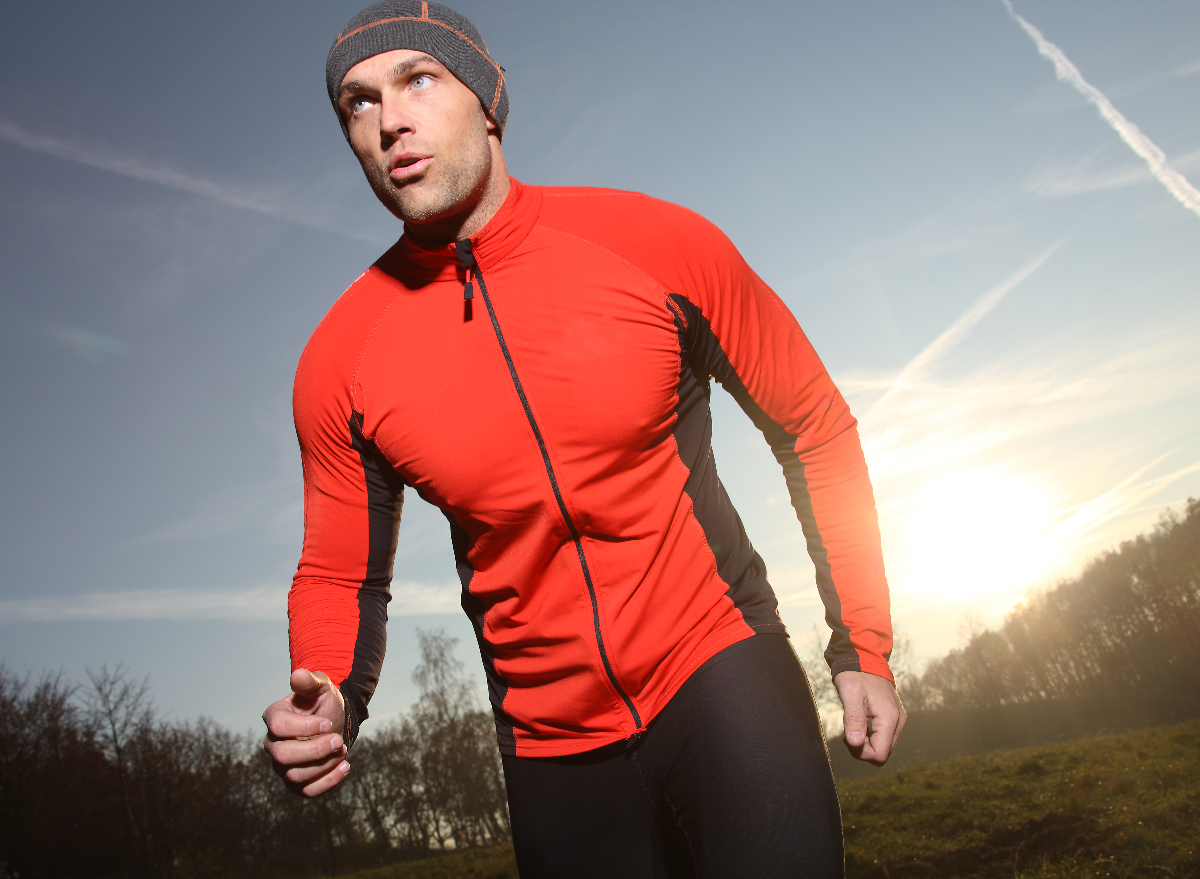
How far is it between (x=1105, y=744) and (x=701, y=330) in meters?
25.4

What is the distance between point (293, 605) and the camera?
219 centimetres

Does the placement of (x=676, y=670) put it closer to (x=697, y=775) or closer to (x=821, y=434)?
(x=697, y=775)

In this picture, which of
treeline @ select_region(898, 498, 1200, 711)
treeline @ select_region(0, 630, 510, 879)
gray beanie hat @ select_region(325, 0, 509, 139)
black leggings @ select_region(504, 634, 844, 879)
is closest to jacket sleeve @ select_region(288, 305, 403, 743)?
black leggings @ select_region(504, 634, 844, 879)

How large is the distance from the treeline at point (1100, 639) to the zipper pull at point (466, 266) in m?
69.1

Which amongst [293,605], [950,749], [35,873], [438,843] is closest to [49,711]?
[35,873]

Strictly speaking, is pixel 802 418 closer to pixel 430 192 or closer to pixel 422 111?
pixel 430 192

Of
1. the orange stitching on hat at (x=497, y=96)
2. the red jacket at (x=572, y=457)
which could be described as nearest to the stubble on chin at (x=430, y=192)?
the red jacket at (x=572, y=457)

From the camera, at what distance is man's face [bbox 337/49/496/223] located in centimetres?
204

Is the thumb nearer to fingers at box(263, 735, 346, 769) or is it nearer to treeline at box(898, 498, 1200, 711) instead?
fingers at box(263, 735, 346, 769)

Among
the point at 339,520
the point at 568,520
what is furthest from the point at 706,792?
the point at 339,520

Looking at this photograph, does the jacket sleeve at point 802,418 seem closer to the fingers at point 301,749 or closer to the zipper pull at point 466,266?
the zipper pull at point 466,266

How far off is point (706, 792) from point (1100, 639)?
8500 centimetres

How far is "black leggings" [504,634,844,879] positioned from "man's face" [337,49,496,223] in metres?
1.57

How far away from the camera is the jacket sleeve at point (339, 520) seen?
7.08 ft
